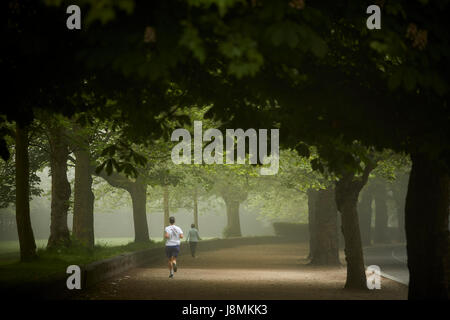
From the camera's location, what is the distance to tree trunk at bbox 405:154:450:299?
9.16 meters

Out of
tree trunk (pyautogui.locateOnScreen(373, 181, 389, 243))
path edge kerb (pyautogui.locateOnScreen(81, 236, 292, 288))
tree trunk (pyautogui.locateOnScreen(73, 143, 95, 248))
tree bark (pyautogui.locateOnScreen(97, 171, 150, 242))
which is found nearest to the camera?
path edge kerb (pyautogui.locateOnScreen(81, 236, 292, 288))

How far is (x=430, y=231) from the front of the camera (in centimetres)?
921

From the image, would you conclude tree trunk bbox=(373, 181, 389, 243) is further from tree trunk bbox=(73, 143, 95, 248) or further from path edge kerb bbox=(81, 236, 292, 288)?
tree trunk bbox=(73, 143, 95, 248)

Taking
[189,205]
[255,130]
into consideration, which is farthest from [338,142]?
[189,205]

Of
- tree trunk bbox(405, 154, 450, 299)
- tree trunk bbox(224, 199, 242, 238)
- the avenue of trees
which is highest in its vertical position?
the avenue of trees

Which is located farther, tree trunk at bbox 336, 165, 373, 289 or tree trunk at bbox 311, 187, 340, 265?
tree trunk at bbox 311, 187, 340, 265

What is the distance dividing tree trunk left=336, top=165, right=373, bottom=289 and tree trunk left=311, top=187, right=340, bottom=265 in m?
9.51

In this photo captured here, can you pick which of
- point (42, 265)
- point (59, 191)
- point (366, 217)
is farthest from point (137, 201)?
point (366, 217)

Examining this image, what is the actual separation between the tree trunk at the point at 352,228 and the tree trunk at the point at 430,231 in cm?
659

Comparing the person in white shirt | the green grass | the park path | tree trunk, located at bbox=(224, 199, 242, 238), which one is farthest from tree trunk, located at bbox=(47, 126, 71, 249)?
tree trunk, located at bbox=(224, 199, 242, 238)

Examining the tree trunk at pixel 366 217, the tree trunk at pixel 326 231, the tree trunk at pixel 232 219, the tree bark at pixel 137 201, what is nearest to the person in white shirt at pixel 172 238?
the tree trunk at pixel 326 231

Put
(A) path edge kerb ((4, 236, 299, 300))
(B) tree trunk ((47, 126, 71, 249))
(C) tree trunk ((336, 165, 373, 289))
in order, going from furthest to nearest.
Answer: (B) tree trunk ((47, 126, 71, 249)) < (C) tree trunk ((336, 165, 373, 289)) < (A) path edge kerb ((4, 236, 299, 300))

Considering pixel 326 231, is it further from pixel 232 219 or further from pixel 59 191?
pixel 232 219

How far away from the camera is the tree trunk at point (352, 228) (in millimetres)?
15984
